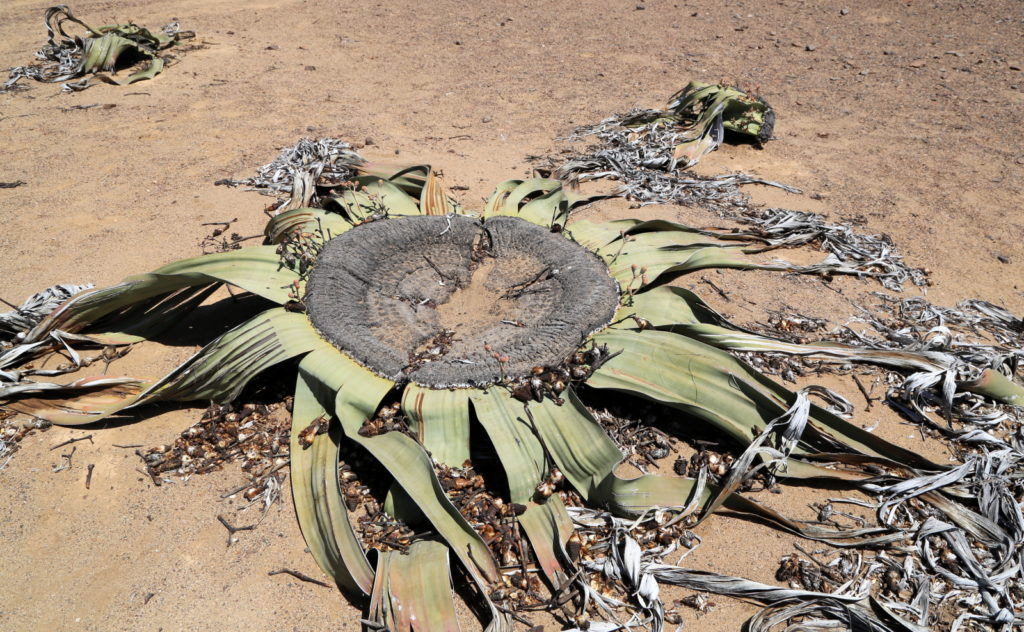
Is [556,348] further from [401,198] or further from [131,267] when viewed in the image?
[131,267]

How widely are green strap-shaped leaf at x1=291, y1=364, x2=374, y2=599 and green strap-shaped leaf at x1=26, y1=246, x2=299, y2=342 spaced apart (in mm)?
419

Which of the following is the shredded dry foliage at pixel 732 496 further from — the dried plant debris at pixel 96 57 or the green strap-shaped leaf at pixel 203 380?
the dried plant debris at pixel 96 57

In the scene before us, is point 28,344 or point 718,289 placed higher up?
point 718,289

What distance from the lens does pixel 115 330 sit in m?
2.39

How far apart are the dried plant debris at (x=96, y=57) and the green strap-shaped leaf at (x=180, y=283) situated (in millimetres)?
3294

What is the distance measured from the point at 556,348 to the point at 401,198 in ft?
3.83

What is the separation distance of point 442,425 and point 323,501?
37 cm

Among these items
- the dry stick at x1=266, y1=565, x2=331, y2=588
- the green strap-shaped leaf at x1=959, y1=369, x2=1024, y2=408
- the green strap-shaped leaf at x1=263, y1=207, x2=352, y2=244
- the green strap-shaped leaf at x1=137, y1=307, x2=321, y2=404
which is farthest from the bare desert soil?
the green strap-shaped leaf at x1=263, y1=207, x2=352, y2=244

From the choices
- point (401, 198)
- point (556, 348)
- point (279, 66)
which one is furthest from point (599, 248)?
point (279, 66)

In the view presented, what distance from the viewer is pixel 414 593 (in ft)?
5.03

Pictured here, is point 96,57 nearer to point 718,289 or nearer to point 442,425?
point 442,425

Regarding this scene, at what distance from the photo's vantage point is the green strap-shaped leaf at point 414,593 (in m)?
1.49

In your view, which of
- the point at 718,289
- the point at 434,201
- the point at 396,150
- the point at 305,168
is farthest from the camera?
the point at 396,150

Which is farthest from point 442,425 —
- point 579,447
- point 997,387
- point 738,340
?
point 997,387
